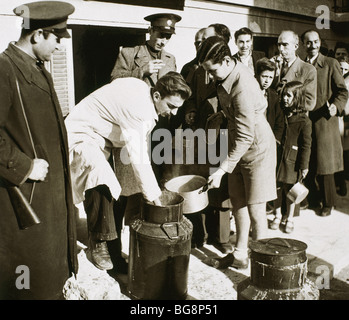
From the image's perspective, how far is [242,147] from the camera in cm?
460

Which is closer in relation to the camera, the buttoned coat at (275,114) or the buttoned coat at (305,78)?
the buttoned coat at (275,114)

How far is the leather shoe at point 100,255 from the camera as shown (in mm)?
4879

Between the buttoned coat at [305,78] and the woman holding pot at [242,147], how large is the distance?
1.78m

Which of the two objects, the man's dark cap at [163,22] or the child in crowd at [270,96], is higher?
the man's dark cap at [163,22]

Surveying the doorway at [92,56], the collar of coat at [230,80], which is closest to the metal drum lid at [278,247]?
the collar of coat at [230,80]

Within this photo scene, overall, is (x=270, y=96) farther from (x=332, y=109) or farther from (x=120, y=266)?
(x=120, y=266)

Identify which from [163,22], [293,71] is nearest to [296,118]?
[293,71]

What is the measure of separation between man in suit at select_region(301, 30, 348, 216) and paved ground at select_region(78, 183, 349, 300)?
0.57 metres

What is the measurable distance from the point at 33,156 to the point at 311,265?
11.2 ft

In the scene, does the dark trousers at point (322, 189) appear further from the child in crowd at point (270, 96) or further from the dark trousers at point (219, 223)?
the dark trousers at point (219, 223)

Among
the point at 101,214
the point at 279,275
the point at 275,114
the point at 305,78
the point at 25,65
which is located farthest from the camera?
the point at 305,78

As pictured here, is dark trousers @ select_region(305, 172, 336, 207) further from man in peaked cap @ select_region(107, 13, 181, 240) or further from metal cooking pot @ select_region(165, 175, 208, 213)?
metal cooking pot @ select_region(165, 175, 208, 213)

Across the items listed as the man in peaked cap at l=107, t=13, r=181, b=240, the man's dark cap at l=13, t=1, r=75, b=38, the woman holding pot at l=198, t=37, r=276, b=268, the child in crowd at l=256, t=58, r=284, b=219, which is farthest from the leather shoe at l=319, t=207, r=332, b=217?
the man's dark cap at l=13, t=1, r=75, b=38
